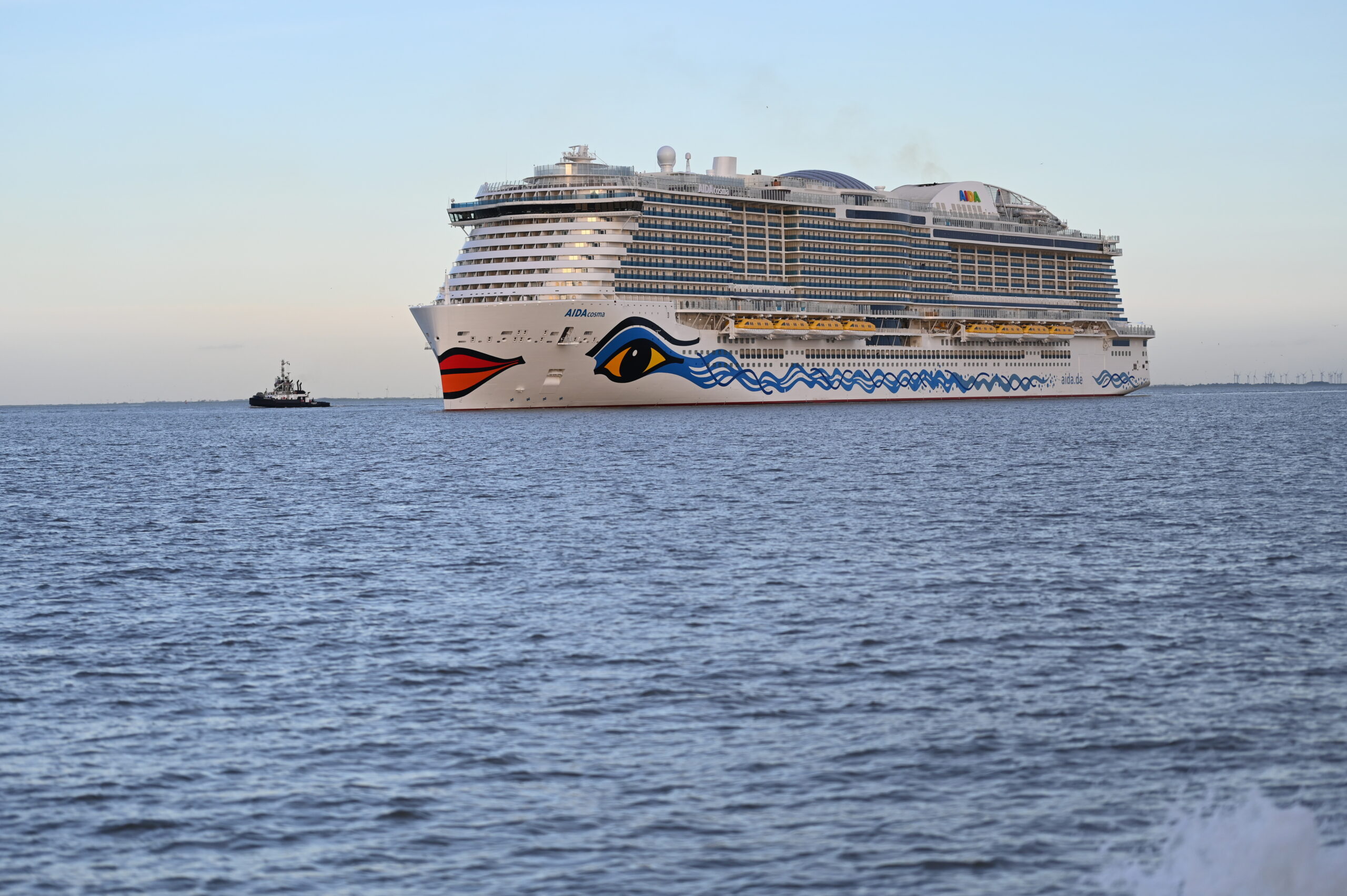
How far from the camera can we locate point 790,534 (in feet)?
116

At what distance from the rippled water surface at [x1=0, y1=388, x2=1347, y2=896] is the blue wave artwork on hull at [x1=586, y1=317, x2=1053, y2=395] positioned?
56733 mm

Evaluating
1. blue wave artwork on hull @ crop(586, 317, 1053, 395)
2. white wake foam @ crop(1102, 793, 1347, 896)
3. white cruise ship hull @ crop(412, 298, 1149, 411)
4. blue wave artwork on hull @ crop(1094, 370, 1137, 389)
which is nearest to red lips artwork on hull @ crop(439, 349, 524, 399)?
white cruise ship hull @ crop(412, 298, 1149, 411)

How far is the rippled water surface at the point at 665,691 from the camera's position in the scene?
1318 centimetres

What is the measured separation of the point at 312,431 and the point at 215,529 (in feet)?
280

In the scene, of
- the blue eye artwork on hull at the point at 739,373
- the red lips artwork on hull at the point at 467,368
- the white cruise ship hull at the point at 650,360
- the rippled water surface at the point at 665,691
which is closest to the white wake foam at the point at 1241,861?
the rippled water surface at the point at 665,691

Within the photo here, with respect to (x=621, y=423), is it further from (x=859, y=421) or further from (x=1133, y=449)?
(x=1133, y=449)

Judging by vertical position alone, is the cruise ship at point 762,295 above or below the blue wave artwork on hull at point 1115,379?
above

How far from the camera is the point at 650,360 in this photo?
10288 cm

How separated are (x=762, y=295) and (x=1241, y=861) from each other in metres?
108

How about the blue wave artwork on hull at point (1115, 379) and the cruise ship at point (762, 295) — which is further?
the blue wave artwork on hull at point (1115, 379)

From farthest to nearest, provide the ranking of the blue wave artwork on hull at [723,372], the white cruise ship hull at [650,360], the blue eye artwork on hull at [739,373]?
the blue eye artwork on hull at [739,373] < the blue wave artwork on hull at [723,372] < the white cruise ship hull at [650,360]

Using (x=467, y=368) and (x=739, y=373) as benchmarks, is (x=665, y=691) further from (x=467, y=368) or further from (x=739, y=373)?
(x=739, y=373)

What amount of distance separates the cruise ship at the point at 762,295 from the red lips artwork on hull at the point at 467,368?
0.13 m

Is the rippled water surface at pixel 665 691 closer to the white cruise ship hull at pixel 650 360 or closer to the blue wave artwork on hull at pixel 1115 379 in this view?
the white cruise ship hull at pixel 650 360
